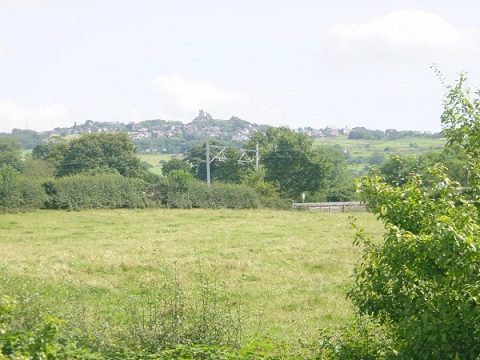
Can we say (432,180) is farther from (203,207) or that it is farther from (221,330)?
(203,207)

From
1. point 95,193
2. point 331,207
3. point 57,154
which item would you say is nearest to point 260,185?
point 331,207

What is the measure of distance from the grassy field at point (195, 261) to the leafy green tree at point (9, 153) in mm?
44105

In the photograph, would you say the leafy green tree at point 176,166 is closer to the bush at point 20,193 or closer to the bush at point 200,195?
the bush at point 200,195

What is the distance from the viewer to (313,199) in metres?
73.4

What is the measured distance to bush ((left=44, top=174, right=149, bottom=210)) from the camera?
158 ft

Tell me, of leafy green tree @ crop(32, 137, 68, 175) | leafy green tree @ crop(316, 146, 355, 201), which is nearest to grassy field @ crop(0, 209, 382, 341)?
leafy green tree @ crop(316, 146, 355, 201)

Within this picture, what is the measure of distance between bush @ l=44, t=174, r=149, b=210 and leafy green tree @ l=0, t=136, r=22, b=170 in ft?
97.4

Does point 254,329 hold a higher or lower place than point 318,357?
lower

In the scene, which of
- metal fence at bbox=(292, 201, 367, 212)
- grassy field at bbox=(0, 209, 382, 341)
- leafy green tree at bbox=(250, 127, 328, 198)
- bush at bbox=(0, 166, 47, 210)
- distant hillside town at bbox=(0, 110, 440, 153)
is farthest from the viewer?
distant hillside town at bbox=(0, 110, 440, 153)

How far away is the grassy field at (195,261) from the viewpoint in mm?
16859

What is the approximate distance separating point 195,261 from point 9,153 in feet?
243

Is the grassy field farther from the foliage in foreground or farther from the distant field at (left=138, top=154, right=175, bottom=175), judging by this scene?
the distant field at (left=138, top=154, right=175, bottom=175)

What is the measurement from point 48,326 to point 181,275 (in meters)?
11.9

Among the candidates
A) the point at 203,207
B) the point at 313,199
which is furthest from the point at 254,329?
the point at 313,199
